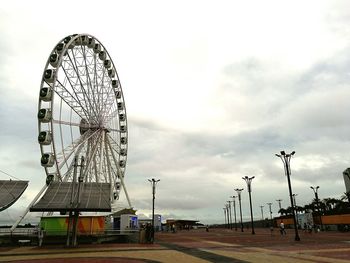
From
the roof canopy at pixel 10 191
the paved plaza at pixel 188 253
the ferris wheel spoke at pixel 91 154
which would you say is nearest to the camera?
the paved plaza at pixel 188 253

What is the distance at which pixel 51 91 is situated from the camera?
38312mm

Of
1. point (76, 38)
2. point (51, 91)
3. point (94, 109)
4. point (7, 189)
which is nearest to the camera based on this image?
point (7, 189)

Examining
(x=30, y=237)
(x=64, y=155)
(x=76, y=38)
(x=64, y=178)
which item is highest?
(x=76, y=38)

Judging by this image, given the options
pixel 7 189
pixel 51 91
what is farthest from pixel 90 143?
pixel 7 189

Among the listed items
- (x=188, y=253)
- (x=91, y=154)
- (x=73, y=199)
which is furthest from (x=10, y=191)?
(x=188, y=253)

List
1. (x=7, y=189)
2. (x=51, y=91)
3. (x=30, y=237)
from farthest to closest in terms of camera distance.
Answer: (x=51, y=91) → (x=7, y=189) → (x=30, y=237)

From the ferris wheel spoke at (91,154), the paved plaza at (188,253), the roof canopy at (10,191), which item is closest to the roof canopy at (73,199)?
the roof canopy at (10,191)

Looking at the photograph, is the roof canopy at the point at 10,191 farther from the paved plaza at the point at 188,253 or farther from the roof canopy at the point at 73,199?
the paved plaza at the point at 188,253

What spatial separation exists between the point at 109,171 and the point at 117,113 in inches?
479

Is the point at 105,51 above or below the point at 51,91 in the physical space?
above

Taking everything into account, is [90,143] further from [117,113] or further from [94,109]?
[117,113]

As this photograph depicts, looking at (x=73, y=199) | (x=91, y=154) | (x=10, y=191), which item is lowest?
(x=73, y=199)

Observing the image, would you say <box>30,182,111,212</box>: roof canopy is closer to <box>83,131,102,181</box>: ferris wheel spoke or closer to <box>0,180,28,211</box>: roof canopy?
<box>0,180,28,211</box>: roof canopy

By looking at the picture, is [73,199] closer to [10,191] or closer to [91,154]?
[10,191]
